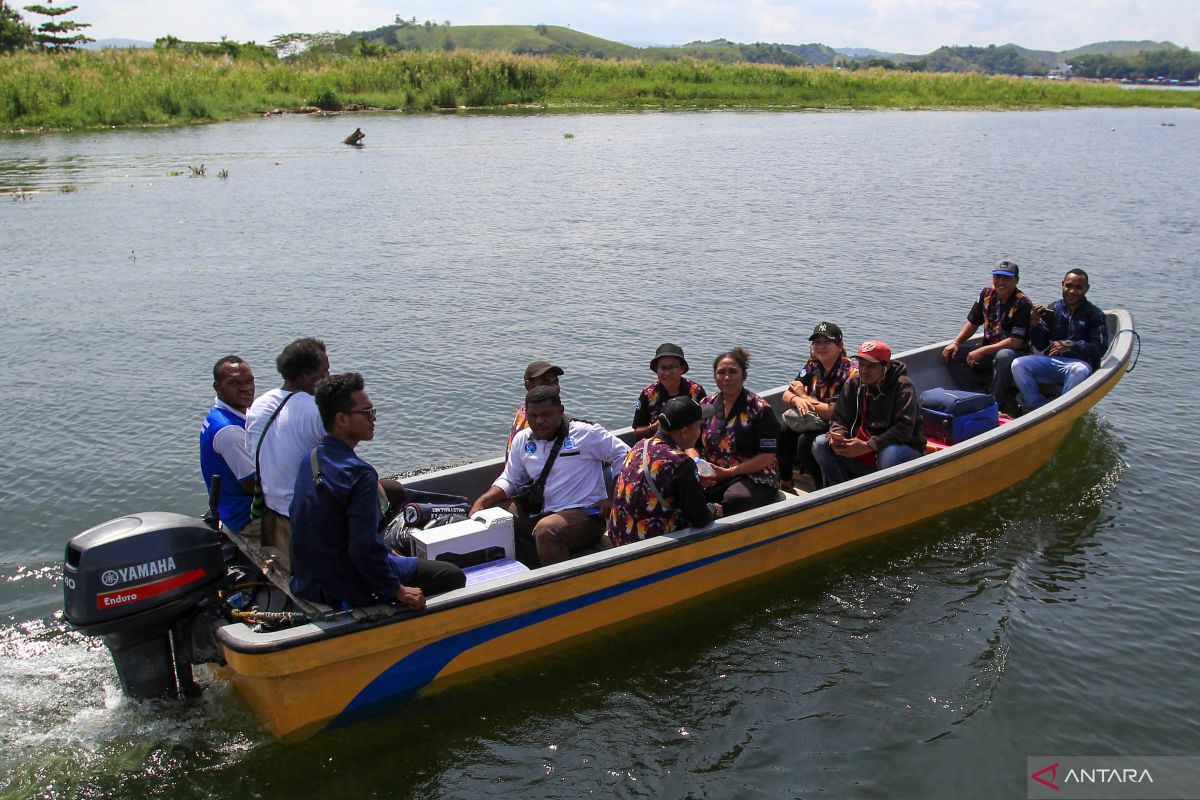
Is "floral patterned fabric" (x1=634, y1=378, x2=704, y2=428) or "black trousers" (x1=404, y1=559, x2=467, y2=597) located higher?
"floral patterned fabric" (x1=634, y1=378, x2=704, y2=428)

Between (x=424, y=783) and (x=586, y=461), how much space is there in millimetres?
2218

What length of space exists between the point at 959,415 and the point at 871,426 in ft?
4.35

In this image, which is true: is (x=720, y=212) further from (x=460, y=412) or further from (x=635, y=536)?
(x=635, y=536)

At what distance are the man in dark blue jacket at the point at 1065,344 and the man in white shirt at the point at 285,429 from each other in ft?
21.9

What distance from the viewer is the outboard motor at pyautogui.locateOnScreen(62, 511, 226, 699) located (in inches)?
202

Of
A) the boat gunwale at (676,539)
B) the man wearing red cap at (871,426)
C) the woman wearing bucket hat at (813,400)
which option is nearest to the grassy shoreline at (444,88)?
the woman wearing bucket hat at (813,400)

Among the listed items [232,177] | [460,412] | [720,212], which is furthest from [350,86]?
[460,412]

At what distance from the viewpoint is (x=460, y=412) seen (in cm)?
1091

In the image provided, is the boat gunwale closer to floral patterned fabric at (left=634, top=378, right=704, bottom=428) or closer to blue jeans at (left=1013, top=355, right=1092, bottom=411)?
blue jeans at (left=1013, top=355, right=1092, bottom=411)

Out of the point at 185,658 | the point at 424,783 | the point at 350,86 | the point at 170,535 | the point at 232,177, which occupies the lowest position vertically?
the point at 424,783

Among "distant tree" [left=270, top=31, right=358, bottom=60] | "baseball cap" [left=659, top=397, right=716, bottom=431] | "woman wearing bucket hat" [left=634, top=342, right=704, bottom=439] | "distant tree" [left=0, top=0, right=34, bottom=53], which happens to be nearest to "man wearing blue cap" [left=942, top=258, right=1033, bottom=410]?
"woman wearing bucket hat" [left=634, top=342, right=704, bottom=439]

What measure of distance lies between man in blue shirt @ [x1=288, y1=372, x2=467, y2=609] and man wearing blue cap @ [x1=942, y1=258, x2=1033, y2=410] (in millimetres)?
6704

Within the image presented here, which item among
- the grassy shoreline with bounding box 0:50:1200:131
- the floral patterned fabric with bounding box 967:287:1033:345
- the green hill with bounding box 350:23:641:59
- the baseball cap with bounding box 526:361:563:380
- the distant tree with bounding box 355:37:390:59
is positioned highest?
the green hill with bounding box 350:23:641:59

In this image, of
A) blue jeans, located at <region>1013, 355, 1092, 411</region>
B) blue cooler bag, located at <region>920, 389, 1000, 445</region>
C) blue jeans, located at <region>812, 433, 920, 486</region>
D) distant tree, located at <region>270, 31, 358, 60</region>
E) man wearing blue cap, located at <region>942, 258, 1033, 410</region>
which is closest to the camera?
blue jeans, located at <region>812, 433, 920, 486</region>
